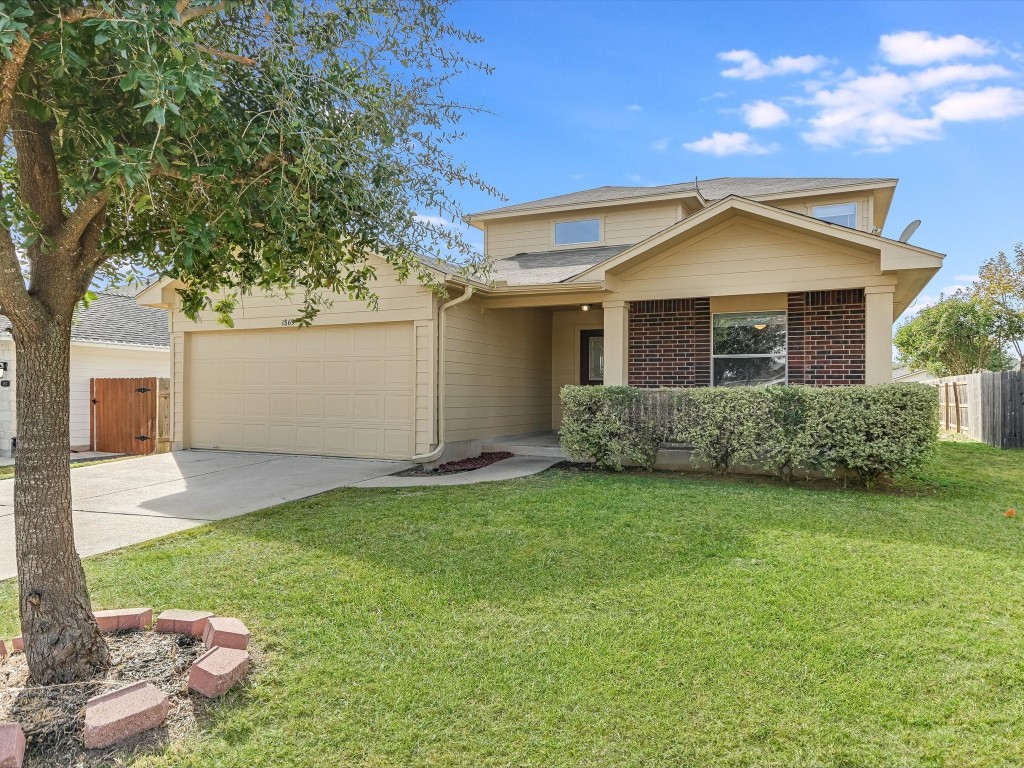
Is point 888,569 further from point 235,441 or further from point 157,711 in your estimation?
point 235,441

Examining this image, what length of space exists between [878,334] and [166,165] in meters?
8.94

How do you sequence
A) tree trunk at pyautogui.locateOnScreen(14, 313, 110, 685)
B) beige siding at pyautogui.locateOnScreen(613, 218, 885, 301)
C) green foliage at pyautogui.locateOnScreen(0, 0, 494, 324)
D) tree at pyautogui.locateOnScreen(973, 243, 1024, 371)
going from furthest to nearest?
tree at pyautogui.locateOnScreen(973, 243, 1024, 371)
beige siding at pyautogui.locateOnScreen(613, 218, 885, 301)
tree trunk at pyautogui.locateOnScreen(14, 313, 110, 685)
green foliage at pyautogui.locateOnScreen(0, 0, 494, 324)

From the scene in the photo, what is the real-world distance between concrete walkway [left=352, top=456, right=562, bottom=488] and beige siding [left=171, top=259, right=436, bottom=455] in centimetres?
109

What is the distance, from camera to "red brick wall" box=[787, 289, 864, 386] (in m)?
9.58

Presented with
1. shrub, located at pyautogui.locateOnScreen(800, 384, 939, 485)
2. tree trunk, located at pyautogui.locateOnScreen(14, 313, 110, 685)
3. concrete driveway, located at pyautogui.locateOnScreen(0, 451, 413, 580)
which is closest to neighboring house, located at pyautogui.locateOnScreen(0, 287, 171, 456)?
concrete driveway, located at pyautogui.locateOnScreen(0, 451, 413, 580)

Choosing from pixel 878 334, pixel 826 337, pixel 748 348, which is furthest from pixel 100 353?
pixel 878 334

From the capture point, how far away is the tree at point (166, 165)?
249 cm

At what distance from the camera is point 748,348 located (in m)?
10.4

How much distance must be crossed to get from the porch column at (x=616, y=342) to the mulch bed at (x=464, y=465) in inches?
91.0

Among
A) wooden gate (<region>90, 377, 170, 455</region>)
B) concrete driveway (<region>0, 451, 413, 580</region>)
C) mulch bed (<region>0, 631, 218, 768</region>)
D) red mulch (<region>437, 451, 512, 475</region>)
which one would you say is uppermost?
wooden gate (<region>90, 377, 170, 455</region>)

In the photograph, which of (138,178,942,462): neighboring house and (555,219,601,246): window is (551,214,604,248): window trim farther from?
(138,178,942,462): neighboring house

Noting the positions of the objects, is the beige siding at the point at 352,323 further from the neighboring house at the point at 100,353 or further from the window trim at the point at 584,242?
the window trim at the point at 584,242

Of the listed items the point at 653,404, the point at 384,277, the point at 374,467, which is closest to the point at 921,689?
the point at 653,404

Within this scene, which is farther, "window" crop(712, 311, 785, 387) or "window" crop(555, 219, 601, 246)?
"window" crop(555, 219, 601, 246)
